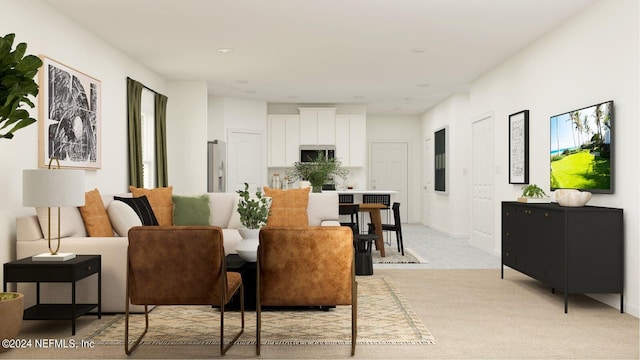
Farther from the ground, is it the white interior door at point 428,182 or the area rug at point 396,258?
the white interior door at point 428,182

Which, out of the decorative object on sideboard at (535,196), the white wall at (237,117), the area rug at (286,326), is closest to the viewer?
the area rug at (286,326)

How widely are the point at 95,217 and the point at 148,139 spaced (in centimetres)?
346

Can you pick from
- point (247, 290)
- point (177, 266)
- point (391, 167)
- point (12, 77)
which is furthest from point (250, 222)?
point (391, 167)

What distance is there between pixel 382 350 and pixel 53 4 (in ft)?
13.4

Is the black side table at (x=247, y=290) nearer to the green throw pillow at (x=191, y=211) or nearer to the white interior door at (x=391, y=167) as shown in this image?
the green throw pillow at (x=191, y=211)

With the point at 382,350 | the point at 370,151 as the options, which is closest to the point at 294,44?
the point at 382,350

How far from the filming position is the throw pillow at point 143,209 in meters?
5.61

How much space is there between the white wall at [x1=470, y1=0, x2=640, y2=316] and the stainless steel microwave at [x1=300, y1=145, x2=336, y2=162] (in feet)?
14.5

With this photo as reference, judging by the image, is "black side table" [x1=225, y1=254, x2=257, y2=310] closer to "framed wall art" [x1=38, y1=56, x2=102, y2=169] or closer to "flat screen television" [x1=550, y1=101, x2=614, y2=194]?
"framed wall art" [x1=38, y1=56, x2=102, y2=169]

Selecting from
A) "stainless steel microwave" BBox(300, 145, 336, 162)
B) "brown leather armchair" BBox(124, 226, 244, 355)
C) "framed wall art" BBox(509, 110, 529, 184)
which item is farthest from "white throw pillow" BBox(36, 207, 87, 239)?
"stainless steel microwave" BBox(300, 145, 336, 162)

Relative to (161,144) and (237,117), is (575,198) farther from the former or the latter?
(237,117)

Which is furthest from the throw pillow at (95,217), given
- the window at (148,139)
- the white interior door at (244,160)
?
the white interior door at (244,160)

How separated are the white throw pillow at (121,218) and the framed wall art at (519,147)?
4270 millimetres

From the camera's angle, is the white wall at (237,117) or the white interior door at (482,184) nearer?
the white interior door at (482,184)
